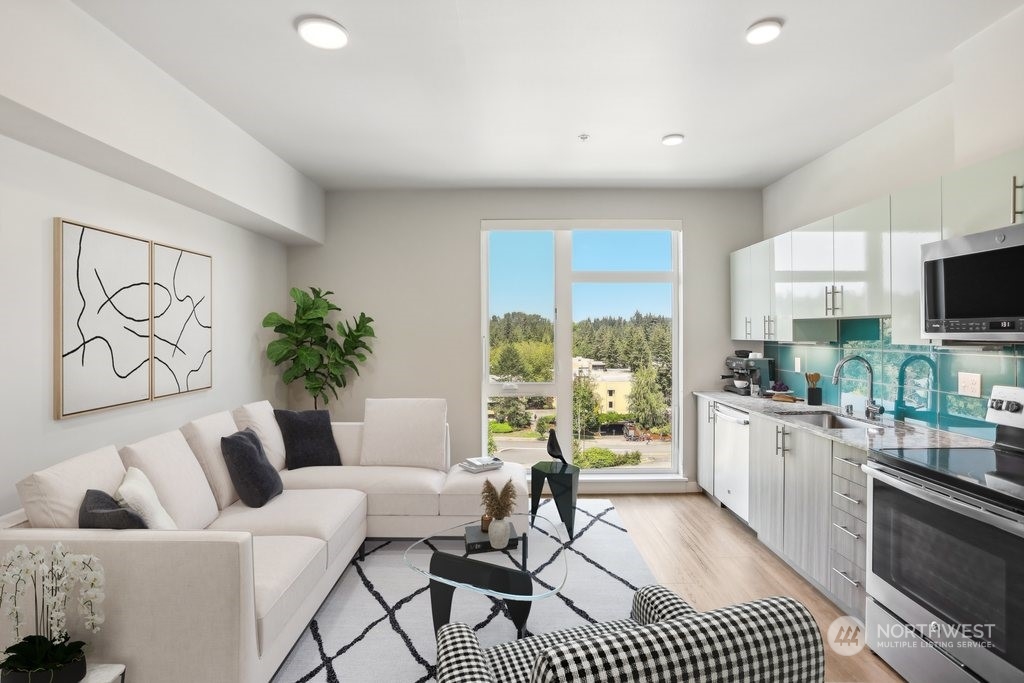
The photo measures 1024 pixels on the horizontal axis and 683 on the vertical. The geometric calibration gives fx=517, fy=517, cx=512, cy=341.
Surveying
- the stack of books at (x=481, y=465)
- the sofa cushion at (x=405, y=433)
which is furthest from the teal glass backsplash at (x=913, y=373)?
the sofa cushion at (x=405, y=433)

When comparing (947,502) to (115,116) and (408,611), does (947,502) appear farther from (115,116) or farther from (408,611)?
(115,116)

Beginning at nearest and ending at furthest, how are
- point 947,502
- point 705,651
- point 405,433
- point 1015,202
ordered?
point 705,651 < point 947,502 < point 1015,202 < point 405,433

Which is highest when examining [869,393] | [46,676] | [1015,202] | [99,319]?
[1015,202]

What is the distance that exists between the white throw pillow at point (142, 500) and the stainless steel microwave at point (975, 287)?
134 inches

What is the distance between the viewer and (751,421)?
3580 mm

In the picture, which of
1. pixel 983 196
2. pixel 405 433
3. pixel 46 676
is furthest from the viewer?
pixel 405 433

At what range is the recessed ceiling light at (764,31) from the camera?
211 cm

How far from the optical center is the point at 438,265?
15.3ft

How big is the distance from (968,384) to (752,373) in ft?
6.18

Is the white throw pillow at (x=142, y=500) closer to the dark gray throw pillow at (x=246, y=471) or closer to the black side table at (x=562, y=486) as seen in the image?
the dark gray throw pillow at (x=246, y=471)

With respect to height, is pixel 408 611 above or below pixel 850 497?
below

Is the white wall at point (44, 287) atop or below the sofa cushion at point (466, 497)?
atop

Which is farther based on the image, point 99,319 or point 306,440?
point 306,440

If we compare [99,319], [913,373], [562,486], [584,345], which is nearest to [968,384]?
[913,373]
